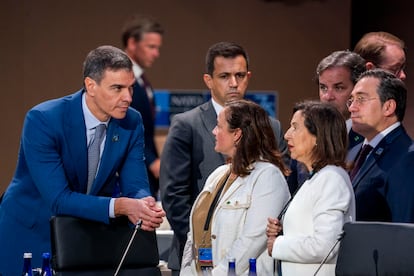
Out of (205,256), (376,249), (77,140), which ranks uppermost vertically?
(77,140)

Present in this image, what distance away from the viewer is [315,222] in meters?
3.17

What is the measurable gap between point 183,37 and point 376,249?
4.08 metres

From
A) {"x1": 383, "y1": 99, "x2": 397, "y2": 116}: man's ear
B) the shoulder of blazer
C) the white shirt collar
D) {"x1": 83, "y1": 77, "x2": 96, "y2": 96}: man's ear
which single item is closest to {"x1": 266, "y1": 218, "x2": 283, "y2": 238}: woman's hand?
the white shirt collar

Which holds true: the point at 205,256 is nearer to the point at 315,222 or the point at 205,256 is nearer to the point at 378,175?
the point at 315,222

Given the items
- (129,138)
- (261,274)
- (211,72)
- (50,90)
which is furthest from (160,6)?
(261,274)

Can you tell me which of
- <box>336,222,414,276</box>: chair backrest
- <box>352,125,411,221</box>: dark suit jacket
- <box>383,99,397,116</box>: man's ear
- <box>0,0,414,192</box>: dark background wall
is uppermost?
<box>0,0,414,192</box>: dark background wall

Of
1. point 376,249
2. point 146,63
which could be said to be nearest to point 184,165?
point 376,249

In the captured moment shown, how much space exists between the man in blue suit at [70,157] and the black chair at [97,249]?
202 mm

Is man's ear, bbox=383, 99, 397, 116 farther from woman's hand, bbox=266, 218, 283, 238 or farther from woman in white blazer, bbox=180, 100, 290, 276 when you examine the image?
woman's hand, bbox=266, 218, 283, 238

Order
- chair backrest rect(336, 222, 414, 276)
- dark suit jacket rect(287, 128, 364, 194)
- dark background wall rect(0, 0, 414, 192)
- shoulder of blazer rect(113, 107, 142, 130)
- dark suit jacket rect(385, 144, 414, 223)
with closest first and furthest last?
chair backrest rect(336, 222, 414, 276) < dark suit jacket rect(385, 144, 414, 223) < shoulder of blazer rect(113, 107, 142, 130) < dark suit jacket rect(287, 128, 364, 194) < dark background wall rect(0, 0, 414, 192)

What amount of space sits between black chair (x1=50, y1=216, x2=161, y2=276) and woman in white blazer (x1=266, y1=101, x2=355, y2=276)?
46 centimetres

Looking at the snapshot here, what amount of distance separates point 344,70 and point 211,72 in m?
0.65

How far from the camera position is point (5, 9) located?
639 centimetres

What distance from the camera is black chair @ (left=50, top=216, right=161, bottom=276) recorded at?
3.30m
